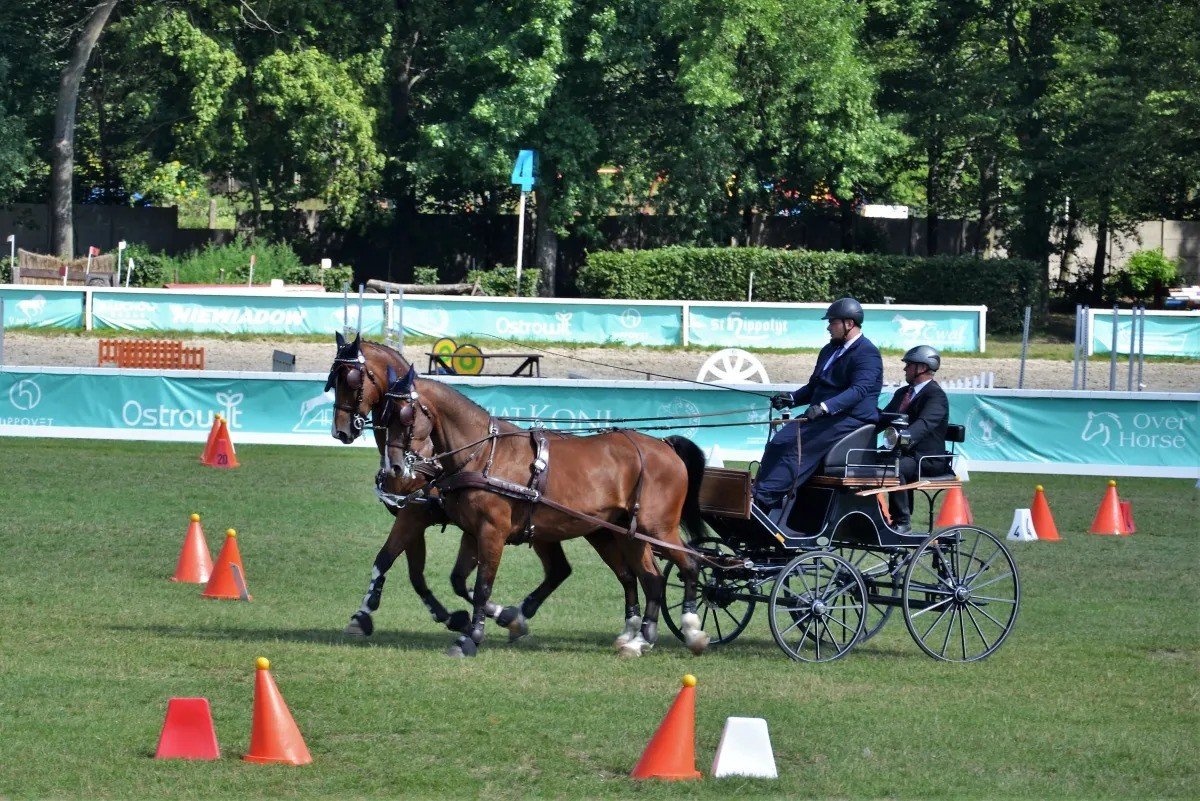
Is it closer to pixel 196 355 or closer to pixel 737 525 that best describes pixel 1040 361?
pixel 196 355

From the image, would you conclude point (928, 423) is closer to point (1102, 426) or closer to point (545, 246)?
point (1102, 426)

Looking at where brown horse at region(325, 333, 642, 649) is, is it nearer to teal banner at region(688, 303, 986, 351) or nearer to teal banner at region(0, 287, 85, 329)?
teal banner at region(688, 303, 986, 351)

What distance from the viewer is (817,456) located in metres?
10.3

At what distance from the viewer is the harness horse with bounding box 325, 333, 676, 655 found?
9.61m

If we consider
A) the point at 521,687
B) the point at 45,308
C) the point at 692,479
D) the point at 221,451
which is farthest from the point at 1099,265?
the point at 521,687

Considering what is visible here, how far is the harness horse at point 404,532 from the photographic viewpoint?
9609 millimetres

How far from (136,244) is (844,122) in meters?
19.1

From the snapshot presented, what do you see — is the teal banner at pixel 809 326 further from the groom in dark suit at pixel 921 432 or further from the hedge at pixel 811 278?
the groom in dark suit at pixel 921 432

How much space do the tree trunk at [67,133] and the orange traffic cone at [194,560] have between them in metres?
29.9

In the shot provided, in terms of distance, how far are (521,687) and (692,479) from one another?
86.8 inches

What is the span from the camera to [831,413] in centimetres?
1018

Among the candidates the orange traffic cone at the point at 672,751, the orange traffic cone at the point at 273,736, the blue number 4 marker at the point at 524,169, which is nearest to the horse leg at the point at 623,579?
the orange traffic cone at the point at 672,751

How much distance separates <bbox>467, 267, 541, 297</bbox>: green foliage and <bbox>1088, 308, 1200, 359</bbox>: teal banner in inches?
517

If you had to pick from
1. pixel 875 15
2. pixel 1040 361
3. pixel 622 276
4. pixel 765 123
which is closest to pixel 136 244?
pixel 622 276
